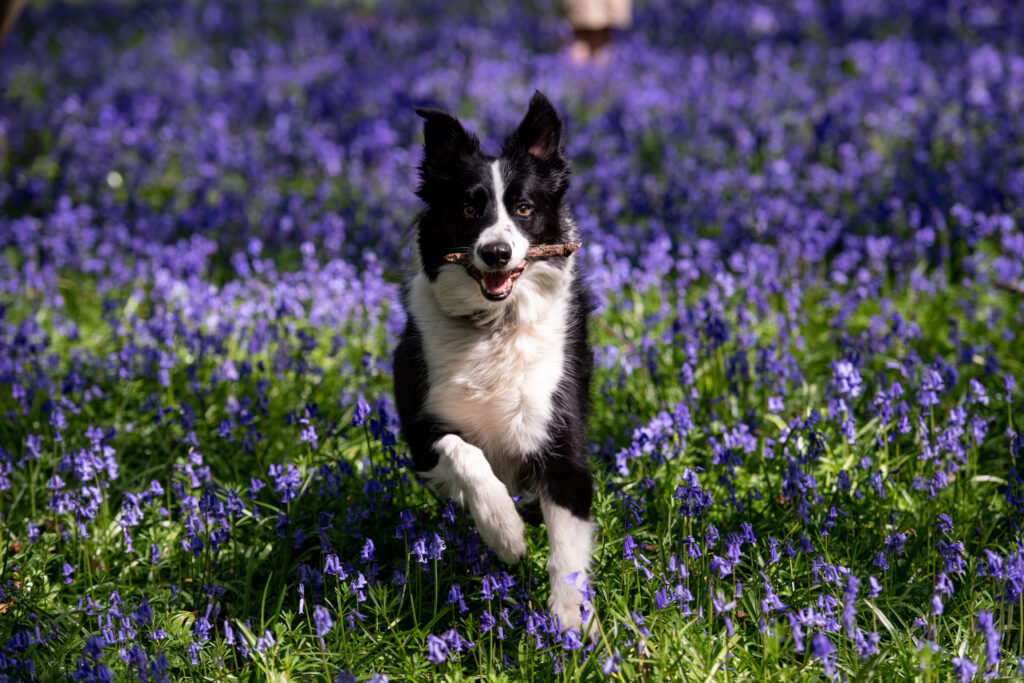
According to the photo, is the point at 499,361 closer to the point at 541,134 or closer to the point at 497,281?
the point at 497,281

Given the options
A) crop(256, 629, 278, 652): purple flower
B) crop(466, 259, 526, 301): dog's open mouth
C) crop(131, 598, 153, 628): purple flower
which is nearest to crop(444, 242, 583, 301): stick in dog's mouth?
crop(466, 259, 526, 301): dog's open mouth

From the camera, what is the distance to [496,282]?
3.39 metres

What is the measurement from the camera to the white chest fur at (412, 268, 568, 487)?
136 inches

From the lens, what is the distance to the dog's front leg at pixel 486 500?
3135 millimetres

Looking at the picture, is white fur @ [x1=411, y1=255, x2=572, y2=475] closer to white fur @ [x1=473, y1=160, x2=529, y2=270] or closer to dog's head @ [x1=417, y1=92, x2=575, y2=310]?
dog's head @ [x1=417, y1=92, x2=575, y2=310]

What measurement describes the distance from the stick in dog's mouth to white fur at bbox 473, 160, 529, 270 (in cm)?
4

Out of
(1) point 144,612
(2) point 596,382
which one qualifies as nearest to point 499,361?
(1) point 144,612

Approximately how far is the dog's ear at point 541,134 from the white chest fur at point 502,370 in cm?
47

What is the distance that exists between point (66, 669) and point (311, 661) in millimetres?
732

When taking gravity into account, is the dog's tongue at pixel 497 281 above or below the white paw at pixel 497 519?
above

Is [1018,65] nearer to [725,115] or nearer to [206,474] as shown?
[725,115]

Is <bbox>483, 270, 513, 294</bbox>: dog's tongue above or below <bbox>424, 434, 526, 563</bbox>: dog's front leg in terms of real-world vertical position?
above

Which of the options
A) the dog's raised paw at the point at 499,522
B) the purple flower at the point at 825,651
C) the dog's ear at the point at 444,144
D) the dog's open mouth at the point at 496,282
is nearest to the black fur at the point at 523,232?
the dog's ear at the point at 444,144

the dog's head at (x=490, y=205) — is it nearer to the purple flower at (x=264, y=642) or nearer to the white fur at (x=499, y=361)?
the white fur at (x=499, y=361)
